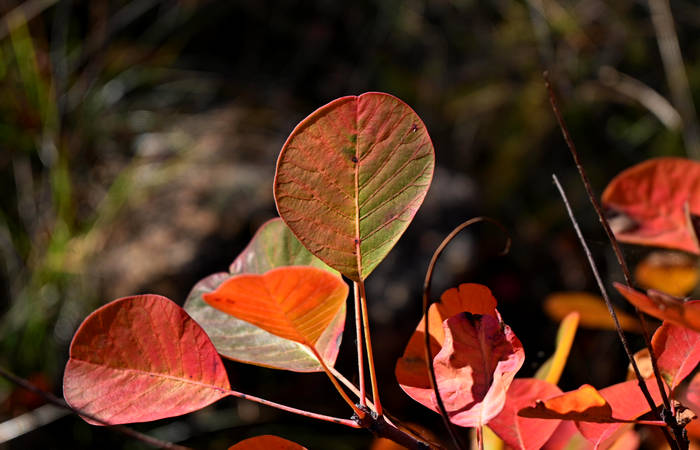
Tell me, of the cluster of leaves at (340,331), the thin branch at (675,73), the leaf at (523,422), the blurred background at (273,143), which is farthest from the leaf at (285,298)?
the thin branch at (675,73)

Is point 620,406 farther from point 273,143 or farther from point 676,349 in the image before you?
point 273,143

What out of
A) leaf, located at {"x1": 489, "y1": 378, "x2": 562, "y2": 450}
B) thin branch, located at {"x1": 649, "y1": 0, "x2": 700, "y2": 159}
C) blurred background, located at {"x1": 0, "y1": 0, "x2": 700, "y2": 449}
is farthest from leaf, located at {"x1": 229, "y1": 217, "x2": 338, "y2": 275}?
thin branch, located at {"x1": 649, "y1": 0, "x2": 700, "y2": 159}

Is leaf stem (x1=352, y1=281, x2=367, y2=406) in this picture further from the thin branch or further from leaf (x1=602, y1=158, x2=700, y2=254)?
the thin branch

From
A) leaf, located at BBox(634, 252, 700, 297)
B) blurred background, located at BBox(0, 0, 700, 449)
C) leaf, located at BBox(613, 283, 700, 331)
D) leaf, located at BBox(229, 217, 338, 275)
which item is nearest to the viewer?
leaf, located at BBox(613, 283, 700, 331)

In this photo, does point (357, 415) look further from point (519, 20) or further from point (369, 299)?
point (519, 20)

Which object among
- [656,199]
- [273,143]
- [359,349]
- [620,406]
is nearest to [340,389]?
[359,349]
